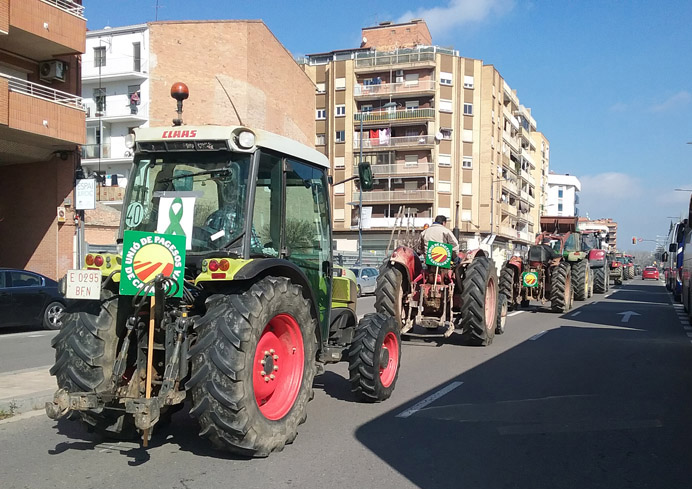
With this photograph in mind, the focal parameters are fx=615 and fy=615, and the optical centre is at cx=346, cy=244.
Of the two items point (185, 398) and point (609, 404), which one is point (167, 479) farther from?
point (609, 404)

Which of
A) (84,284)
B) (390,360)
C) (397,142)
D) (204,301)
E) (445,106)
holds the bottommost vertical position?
(390,360)

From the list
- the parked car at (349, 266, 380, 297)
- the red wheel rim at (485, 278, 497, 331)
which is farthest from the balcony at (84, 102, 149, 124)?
the red wheel rim at (485, 278, 497, 331)

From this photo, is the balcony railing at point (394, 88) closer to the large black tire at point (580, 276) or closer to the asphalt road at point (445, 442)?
the large black tire at point (580, 276)

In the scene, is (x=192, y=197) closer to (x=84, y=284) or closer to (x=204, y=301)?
(x=204, y=301)

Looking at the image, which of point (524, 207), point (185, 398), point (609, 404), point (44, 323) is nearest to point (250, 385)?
point (185, 398)

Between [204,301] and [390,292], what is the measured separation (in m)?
5.90

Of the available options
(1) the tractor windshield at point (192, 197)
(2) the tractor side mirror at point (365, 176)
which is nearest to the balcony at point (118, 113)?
(2) the tractor side mirror at point (365, 176)

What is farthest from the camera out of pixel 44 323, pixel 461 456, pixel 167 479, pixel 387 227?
pixel 387 227

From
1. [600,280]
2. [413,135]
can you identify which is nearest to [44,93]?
[600,280]

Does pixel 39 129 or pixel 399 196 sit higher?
pixel 399 196

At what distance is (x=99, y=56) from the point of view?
43.6m

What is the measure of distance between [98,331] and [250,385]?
4.12 feet

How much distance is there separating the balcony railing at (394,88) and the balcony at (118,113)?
26575 mm

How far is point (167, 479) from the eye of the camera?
4.39 m
